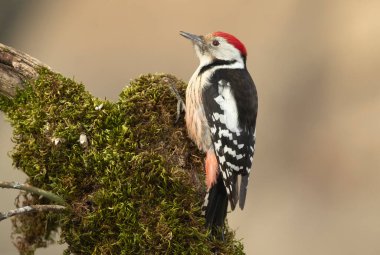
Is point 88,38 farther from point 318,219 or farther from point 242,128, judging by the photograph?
point 242,128

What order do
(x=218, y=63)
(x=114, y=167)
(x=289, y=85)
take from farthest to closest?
(x=289, y=85)
(x=218, y=63)
(x=114, y=167)

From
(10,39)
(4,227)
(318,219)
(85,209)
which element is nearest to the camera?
(85,209)

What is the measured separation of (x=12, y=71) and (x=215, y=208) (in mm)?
1224

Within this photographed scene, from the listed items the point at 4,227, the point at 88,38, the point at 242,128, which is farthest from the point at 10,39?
the point at 242,128

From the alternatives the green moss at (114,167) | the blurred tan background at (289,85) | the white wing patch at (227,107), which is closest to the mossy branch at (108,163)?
the green moss at (114,167)

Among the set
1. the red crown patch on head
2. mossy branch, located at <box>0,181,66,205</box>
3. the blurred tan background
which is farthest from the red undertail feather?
the blurred tan background

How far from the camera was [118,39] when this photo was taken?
358 inches

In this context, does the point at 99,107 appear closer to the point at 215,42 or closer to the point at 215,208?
the point at 215,208

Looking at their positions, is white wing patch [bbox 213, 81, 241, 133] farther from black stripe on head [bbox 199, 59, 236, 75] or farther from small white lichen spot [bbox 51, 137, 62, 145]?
small white lichen spot [bbox 51, 137, 62, 145]

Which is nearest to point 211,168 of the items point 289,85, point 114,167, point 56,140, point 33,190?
point 114,167

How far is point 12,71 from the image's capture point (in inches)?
123

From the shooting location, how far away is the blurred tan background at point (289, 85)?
761cm

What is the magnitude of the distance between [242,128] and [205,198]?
26.2 inches

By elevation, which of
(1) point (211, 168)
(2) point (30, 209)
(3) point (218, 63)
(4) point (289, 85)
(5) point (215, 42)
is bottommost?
(2) point (30, 209)
